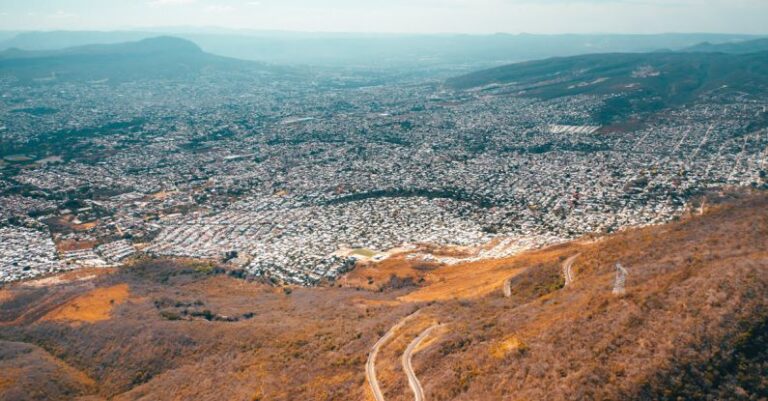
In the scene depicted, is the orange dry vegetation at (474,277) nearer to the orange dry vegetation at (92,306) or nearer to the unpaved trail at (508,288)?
the unpaved trail at (508,288)

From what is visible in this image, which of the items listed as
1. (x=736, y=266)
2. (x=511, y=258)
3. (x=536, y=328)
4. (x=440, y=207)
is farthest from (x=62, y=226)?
(x=736, y=266)

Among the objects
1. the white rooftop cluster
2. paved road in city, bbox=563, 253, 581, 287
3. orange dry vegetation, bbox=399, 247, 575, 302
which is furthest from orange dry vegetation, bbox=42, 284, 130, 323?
paved road in city, bbox=563, 253, 581, 287

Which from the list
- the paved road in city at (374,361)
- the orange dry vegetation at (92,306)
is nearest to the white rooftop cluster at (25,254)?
the orange dry vegetation at (92,306)

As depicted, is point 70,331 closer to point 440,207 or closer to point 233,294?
point 233,294

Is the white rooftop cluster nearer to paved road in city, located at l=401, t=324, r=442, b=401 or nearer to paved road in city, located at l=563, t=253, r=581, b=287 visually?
paved road in city, located at l=401, t=324, r=442, b=401

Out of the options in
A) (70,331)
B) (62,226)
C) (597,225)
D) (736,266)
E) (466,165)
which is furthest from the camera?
(466,165)
